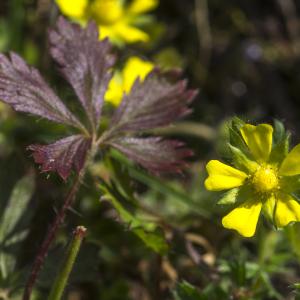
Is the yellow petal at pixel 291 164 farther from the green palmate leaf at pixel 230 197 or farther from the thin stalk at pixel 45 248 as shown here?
the thin stalk at pixel 45 248

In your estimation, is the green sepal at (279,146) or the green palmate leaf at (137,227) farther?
the green palmate leaf at (137,227)

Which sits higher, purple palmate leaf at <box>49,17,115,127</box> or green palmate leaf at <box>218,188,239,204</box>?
purple palmate leaf at <box>49,17,115,127</box>

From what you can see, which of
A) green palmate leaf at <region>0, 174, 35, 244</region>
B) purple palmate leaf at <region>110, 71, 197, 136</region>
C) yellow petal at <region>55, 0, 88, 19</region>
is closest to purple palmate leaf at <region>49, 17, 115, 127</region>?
purple palmate leaf at <region>110, 71, 197, 136</region>

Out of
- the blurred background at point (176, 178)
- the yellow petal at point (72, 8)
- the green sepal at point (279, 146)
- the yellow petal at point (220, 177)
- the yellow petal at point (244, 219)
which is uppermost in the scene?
the yellow petal at point (72, 8)

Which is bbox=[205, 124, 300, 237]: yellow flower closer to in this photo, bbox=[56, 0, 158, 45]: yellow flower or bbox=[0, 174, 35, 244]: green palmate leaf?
bbox=[0, 174, 35, 244]: green palmate leaf

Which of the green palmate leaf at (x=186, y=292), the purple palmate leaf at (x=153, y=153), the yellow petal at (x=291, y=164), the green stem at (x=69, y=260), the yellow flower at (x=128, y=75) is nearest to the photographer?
the green stem at (x=69, y=260)

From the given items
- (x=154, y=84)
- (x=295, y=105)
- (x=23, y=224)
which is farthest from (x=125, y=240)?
(x=295, y=105)

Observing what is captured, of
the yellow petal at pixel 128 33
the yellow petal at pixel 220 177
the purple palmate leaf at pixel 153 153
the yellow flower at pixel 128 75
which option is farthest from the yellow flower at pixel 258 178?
the yellow petal at pixel 128 33
